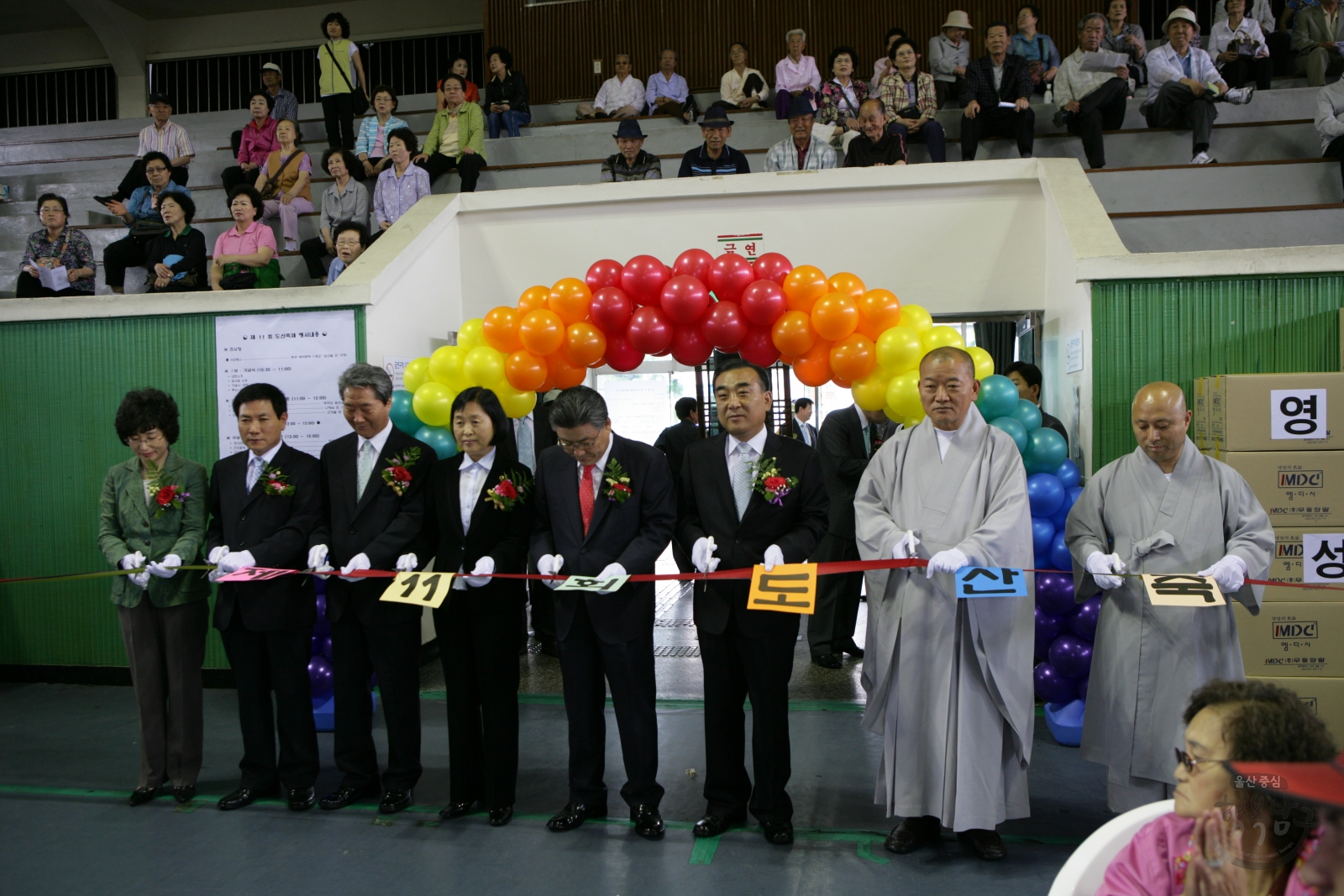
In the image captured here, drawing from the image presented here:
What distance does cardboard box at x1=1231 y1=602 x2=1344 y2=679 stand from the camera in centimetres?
416

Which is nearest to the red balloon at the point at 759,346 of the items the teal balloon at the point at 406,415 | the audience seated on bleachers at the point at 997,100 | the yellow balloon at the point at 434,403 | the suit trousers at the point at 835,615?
the suit trousers at the point at 835,615

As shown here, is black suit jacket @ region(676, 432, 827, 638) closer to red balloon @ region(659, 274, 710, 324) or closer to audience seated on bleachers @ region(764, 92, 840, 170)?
red balloon @ region(659, 274, 710, 324)

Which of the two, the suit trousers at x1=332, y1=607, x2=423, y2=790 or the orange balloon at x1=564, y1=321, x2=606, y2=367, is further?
the orange balloon at x1=564, y1=321, x2=606, y2=367

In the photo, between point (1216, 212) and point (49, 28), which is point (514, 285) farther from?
point (49, 28)

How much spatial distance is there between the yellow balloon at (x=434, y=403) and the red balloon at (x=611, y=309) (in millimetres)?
864

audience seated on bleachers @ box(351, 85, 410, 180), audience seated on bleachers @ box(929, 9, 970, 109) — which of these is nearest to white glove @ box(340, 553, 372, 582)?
audience seated on bleachers @ box(351, 85, 410, 180)

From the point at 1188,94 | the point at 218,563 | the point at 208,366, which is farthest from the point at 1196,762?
the point at 1188,94

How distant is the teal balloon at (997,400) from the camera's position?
450 cm

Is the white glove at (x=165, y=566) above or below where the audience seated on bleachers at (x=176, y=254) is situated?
below

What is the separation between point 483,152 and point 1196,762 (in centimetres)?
791

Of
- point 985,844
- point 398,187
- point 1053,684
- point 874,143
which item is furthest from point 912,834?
point 398,187

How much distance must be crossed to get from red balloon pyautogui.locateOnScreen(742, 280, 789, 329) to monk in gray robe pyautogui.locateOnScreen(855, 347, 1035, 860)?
4.88 ft

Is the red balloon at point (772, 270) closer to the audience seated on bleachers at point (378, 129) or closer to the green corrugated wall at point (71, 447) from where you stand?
the green corrugated wall at point (71, 447)

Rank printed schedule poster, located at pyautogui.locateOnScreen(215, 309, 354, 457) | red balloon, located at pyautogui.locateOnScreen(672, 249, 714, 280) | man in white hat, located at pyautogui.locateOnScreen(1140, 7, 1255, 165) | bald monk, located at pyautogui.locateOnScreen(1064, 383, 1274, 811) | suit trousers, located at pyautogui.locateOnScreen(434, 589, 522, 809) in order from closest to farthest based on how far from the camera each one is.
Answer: bald monk, located at pyautogui.locateOnScreen(1064, 383, 1274, 811) → suit trousers, located at pyautogui.locateOnScreen(434, 589, 522, 809) → red balloon, located at pyautogui.locateOnScreen(672, 249, 714, 280) → printed schedule poster, located at pyautogui.locateOnScreen(215, 309, 354, 457) → man in white hat, located at pyautogui.locateOnScreen(1140, 7, 1255, 165)
